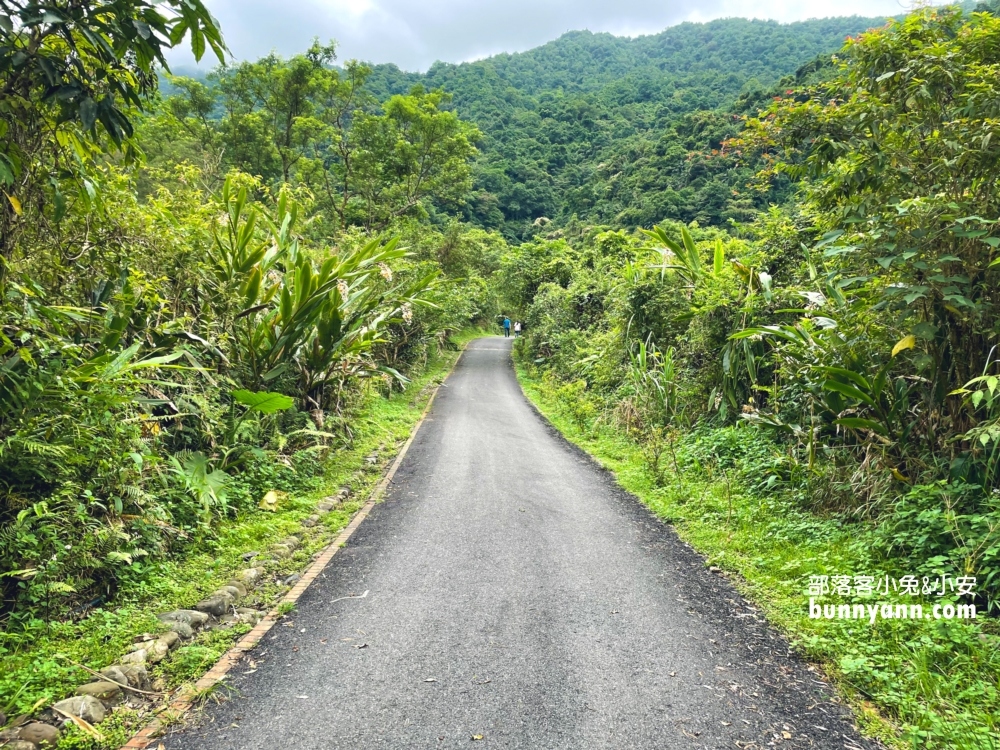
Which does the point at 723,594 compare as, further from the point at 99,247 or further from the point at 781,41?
the point at 781,41

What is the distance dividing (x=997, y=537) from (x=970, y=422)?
1.13 m

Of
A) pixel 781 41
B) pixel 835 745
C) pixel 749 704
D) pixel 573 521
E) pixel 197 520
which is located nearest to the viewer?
pixel 835 745

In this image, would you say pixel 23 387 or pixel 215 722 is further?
pixel 23 387

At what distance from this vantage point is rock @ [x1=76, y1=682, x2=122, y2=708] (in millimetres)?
2646

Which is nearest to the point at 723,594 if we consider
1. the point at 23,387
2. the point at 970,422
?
the point at 970,422

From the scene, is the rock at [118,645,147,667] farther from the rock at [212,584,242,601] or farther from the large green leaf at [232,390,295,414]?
the large green leaf at [232,390,295,414]

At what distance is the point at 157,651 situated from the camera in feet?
10.0

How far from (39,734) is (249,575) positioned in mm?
1702

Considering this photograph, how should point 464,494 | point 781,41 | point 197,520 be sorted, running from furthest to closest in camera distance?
point 781,41, point 464,494, point 197,520

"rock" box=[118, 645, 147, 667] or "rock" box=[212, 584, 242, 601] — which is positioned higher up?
"rock" box=[118, 645, 147, 667]

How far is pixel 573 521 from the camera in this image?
5703 millimetres

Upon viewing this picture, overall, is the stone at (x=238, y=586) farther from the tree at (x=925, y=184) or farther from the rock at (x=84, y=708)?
the tree at (x=925, y=184)

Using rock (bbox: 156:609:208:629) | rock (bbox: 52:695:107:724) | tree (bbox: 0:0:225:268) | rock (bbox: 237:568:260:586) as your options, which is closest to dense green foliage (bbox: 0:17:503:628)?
tree (bbox: 0:0:225:268)

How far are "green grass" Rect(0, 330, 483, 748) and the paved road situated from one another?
280 millimetres
